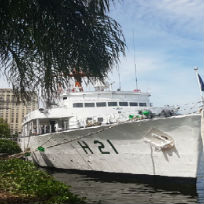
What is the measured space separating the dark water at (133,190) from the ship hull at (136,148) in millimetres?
419

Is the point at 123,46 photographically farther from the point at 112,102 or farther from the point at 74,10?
the point at 112,102

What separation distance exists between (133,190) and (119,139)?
100 inches

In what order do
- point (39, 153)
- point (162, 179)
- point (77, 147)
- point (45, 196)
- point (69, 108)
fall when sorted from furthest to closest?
point (39, 153)
point (69, 108)
point (77, 147)
point (162, 179)
point (45, 196)

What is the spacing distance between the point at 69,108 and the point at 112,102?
285 centimetres

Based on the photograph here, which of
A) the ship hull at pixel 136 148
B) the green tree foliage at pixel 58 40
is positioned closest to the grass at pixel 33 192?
the green tree foliage at pixel 58 40

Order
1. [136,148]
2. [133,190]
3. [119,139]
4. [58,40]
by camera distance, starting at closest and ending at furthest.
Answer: [58,40], [133,190], [136,148], [119,139]

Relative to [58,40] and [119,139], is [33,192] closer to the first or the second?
[58,40]

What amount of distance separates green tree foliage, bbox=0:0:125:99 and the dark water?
4703mm

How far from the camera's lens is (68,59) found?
5816mm

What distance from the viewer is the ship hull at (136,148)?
33.9 ft

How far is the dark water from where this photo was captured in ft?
27.9

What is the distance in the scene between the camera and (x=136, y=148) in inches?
450

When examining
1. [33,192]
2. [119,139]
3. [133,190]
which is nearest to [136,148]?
[119,139]

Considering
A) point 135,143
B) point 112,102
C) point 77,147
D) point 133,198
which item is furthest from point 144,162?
point 112,102
